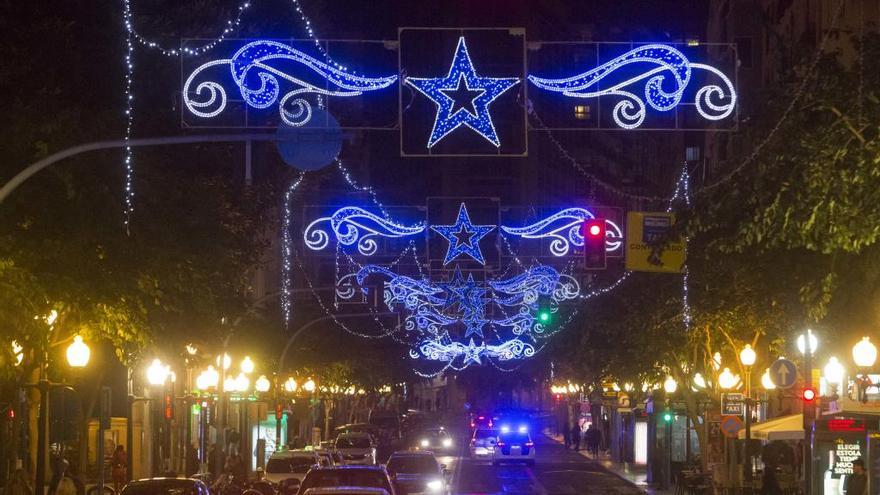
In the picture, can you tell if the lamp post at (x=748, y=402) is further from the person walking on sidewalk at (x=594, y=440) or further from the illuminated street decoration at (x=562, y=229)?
the person walking on sidewalk at (x=594, y=440)

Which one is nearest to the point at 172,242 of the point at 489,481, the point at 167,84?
the point at 167,84

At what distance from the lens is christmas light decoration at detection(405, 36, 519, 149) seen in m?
19.5

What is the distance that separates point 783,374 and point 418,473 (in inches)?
398

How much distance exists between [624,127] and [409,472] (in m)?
18.9

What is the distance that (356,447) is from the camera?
55.3 metres

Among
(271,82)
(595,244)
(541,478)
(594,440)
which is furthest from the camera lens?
(594,440)

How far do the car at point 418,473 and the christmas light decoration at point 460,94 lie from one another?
1523 centimetres

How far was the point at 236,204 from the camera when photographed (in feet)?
111

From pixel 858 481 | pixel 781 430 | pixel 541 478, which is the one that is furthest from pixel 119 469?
pixel 541 478

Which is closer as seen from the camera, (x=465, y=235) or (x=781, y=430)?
(x=781, y=430)

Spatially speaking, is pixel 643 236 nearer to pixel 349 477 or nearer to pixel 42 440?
pixel 349 477

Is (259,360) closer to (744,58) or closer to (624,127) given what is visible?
(744,58)

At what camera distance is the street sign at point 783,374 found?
3141 centimetres

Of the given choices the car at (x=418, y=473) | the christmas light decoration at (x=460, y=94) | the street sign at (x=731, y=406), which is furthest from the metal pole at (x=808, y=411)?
the christmas light decoration at (x=460, y=94)
